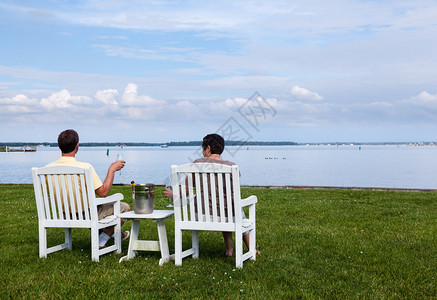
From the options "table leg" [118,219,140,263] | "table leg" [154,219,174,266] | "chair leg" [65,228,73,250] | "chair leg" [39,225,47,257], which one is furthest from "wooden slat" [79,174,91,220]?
"chair leg" [65,228,73,250]

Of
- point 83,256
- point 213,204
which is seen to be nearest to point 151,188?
point 213,204

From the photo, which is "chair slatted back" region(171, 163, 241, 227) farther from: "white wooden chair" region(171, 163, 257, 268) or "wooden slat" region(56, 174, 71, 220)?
"wooden slat" region(56, 174, 71, 220)

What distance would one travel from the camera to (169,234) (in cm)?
777

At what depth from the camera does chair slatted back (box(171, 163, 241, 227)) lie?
5.16m

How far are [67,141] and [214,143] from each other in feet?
6.14

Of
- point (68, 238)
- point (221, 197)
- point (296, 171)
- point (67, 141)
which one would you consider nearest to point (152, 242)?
point (221, 197)

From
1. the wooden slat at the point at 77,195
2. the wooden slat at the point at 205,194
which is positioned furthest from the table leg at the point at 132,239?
the wooden slat at the point at 205,194

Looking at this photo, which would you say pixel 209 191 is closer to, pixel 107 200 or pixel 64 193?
pixel 107 200

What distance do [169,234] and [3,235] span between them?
9.23 feet

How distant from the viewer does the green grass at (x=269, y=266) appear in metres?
4.63

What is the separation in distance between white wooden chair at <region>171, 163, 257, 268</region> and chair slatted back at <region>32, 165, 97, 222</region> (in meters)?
1.07

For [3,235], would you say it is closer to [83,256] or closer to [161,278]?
[83,256]

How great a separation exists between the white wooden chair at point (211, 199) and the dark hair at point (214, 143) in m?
0.44

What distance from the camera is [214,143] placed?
569 cm
